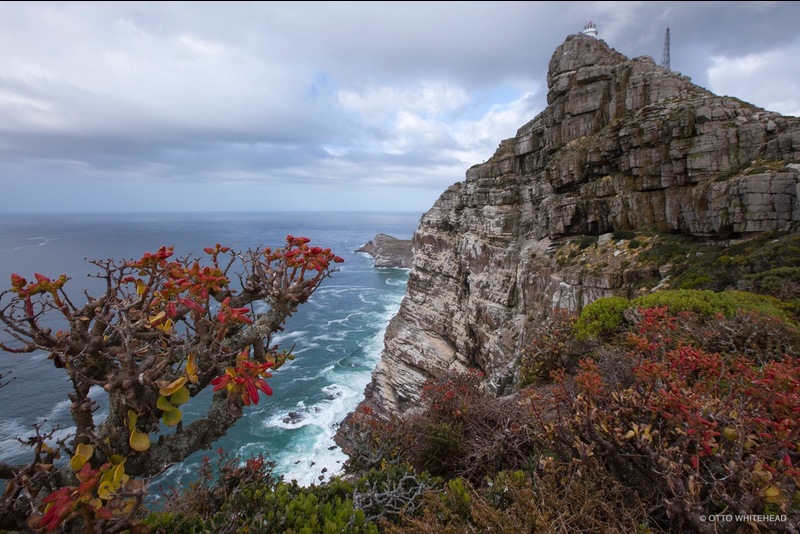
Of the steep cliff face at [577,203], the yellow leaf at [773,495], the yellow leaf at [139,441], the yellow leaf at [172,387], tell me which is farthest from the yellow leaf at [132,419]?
the steep cliff face at [577,203]

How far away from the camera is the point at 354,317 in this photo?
55344 millimetres

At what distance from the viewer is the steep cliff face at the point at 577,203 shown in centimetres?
1911

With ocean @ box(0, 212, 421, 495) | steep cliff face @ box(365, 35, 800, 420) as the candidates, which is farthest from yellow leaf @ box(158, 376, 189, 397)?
steep cliff face @ box(365, 35, 800, 420)

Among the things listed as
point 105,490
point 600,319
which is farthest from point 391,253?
point 105,490

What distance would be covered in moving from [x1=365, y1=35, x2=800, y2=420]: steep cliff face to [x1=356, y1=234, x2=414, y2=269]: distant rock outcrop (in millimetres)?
61601

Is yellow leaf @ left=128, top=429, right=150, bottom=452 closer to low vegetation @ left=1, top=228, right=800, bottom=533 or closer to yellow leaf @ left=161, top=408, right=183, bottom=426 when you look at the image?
yellow leaf @ left=161, top=408, right=183, bottom=426

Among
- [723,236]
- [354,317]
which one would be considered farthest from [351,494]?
[354,317]

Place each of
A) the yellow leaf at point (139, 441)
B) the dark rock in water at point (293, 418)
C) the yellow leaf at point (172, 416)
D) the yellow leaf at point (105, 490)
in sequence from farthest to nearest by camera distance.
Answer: the dark rock in water at point (293, 418)
the yellow leaf at point (172, 416)
the yellow leaf at point (139, 441)
the yellow leaf at point (105, 490)

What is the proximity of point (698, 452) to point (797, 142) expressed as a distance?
884 inches

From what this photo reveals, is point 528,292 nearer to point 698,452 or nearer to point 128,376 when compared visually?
point 698,452

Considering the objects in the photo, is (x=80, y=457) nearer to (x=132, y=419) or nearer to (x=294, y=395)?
(x=132, y=419)

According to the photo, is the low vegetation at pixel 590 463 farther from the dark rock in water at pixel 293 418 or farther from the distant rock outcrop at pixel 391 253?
the distant rock outcrop at pixel 391 253

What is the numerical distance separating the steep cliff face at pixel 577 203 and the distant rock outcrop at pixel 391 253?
61.6 m

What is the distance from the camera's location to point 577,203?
24.5 m
